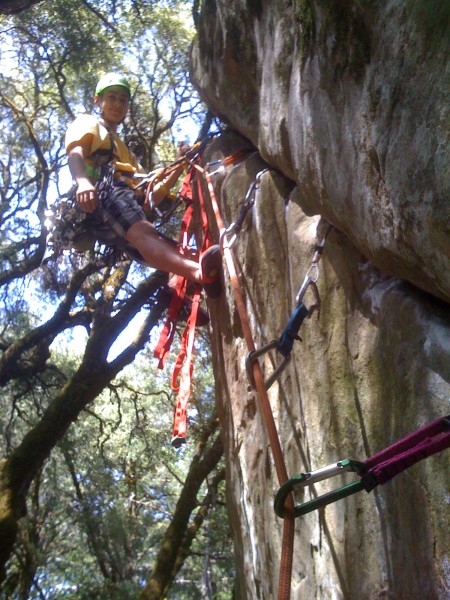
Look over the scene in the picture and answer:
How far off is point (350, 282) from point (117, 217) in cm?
264

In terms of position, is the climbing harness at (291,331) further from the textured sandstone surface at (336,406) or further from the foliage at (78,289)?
the foliage at (78,289)

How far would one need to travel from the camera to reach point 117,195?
5094 mm

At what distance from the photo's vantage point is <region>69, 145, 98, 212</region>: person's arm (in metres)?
4.93

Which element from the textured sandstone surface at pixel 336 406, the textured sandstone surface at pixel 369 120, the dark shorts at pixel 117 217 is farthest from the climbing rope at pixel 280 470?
the dark shorts at pixel 117 217

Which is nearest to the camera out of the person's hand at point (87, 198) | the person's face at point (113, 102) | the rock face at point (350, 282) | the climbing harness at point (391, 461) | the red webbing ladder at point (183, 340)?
the climbing harness at point (391, 461)

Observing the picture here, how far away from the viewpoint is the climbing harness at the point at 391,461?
1.77m

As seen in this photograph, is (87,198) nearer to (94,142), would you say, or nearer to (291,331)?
(94,142)

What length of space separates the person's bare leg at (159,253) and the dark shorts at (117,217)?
0.10m

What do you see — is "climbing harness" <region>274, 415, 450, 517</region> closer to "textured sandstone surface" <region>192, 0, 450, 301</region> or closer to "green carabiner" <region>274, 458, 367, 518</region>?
"green carabiner" <region>274, 458, 367, 518</region>

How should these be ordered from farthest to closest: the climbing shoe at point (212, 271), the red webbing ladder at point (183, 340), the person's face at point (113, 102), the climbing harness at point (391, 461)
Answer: the person's face at point (113, 102) → the climbing shoe at point (212, 271) → the red webbing ladder at point (183, 340) → the climbing harness at point (391, 461)

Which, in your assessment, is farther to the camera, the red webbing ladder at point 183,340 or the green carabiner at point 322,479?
the red webbing ladder at point 183,340

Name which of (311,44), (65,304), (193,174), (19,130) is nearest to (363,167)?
(311,44)

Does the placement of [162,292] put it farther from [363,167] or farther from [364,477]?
[364,477]

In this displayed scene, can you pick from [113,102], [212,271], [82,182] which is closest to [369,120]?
[212,271]
